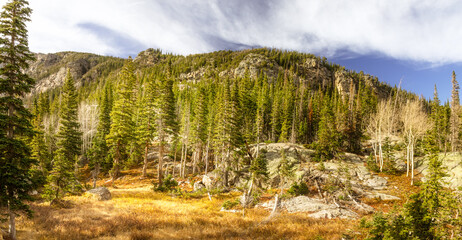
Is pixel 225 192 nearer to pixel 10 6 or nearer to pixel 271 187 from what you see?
pixel 271 187

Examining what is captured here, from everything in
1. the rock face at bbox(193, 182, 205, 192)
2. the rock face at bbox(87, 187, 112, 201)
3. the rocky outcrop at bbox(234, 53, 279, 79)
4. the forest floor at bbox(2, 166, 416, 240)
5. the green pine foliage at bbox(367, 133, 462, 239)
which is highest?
the rocky outcrop at bbox(234, 53, 279, 79)

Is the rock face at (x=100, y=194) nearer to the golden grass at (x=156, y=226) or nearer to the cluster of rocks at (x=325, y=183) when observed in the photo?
the golden grass at (x=156, y=226)

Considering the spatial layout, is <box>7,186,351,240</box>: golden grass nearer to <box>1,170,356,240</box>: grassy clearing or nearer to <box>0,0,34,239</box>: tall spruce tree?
<box>1,170,356,240</box>: grassy clearing

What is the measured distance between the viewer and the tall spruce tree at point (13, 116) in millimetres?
9414

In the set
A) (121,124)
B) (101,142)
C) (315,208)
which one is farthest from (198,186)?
(101,142)

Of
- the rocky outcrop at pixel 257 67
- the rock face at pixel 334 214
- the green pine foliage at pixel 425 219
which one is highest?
the rocky outcrop at pixel 257 67

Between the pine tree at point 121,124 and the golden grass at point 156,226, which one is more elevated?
the pine tree at point 121,124

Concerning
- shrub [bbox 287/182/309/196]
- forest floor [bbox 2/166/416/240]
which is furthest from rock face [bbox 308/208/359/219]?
shrub [bbox 287/182/309/196]

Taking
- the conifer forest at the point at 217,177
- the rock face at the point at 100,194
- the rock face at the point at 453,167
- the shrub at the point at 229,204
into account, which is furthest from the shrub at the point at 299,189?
the rock face at the point at 100,194

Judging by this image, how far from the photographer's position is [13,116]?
10047 mm

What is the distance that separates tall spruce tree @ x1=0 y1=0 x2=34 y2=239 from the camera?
9.41 metres

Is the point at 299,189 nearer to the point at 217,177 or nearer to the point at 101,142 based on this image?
the point at 217,177

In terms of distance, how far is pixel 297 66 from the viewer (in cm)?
14400

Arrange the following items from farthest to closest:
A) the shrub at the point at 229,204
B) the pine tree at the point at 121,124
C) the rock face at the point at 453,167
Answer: the pine tree at the point at 121,124 → the rock face at the point at 453,167 → the shrub at the point at 229,204
